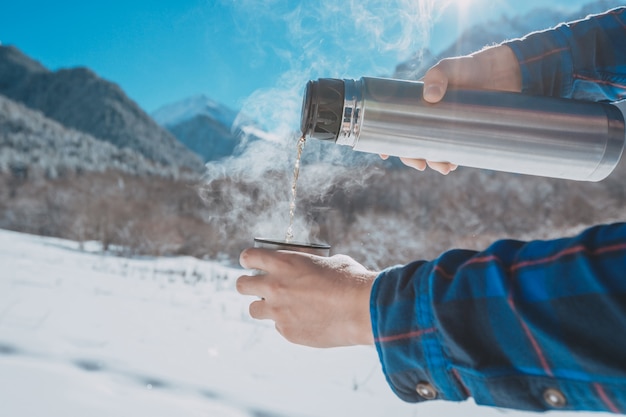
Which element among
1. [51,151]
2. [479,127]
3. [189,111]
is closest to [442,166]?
[479,127]

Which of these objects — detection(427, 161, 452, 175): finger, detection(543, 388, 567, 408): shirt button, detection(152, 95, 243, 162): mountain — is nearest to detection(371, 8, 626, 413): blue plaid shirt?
detection(543, 388, 567, 408): shirt button

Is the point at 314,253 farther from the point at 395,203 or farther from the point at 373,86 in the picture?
the point at 395,203

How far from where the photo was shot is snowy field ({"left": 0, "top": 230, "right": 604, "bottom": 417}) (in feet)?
3.88

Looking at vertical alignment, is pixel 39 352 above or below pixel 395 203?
below

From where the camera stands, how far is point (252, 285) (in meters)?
0.65

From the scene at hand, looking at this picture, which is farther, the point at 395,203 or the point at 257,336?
the point at 395,203

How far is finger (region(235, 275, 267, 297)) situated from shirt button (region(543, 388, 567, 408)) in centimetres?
38

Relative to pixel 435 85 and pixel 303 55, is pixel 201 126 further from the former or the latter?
pixel 435 85

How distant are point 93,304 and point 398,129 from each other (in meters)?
1.83

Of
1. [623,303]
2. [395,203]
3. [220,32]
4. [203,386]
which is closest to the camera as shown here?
[623,303]

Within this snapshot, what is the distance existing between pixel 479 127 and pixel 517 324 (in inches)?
18.4

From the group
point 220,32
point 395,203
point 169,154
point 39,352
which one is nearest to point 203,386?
point 39,352

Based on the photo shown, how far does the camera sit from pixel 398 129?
773mm

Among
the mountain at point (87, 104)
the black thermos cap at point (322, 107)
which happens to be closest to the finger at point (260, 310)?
the black thermos cap at point (322, 107)
